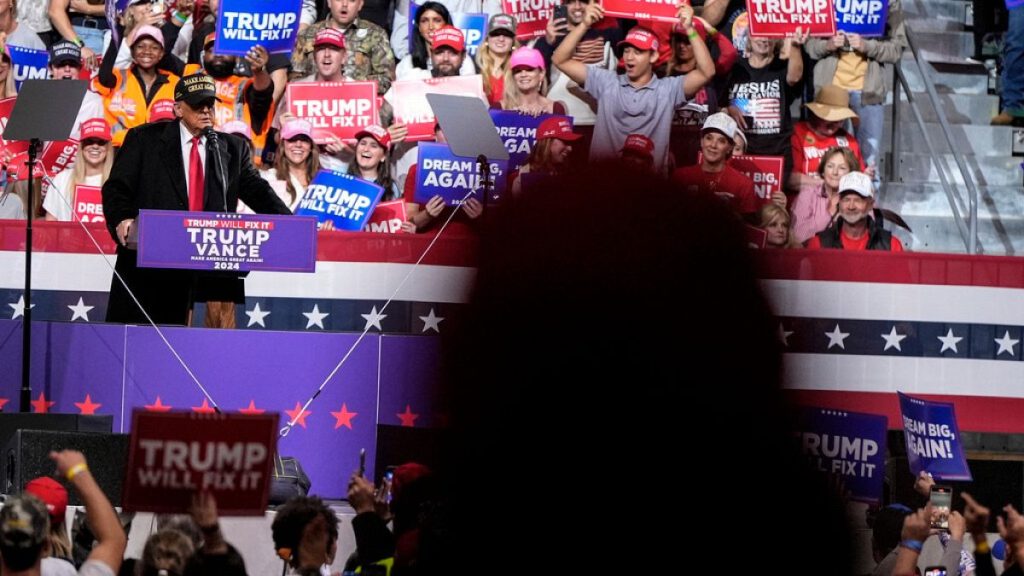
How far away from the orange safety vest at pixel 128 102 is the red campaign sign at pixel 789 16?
14.1 feet

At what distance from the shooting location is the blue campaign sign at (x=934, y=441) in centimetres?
785

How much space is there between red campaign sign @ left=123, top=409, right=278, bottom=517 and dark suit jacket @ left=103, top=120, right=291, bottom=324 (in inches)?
205

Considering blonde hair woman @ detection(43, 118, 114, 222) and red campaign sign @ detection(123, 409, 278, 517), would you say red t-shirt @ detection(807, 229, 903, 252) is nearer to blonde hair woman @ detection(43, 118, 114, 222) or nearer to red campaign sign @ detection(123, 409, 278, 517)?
blonde hair woman @ detection(43, 118, 114, 222)

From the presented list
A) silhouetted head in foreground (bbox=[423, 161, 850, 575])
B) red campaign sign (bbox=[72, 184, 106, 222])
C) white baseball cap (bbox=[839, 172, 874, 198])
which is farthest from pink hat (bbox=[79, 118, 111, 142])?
silhouetted head in foreground (bbox=[423, 161, 850, 575])

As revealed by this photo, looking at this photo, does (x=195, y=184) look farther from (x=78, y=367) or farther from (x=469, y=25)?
(x=469, y=25)

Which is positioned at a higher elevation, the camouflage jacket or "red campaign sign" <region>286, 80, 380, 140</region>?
the camouflage jacket

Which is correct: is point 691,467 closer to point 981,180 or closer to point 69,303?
point 69,303

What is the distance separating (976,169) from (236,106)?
581 centimetres

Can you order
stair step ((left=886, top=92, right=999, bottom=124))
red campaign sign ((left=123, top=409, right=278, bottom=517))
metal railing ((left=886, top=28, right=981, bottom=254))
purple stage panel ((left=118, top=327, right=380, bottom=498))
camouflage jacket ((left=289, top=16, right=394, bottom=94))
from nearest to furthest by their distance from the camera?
red campaign sign ((left=123, top=409, right=278, bottom=517))
purple stage panel ((left=118, top=327, right=380, bottom=498))
metal railing ((left=886, top=28, right=981, bottom=254))
camouflage jacket ((left=289, top=16, right=394, bottom=94))
stair step ((left=886, top=92, right=999, bottom=124))

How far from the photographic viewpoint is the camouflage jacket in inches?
475

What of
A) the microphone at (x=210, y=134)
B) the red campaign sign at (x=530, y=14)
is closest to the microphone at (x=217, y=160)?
the microphone at (x=210, y=134)

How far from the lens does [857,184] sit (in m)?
10.4

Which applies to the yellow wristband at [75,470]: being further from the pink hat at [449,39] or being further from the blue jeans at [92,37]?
the blue jeans at [92,37]

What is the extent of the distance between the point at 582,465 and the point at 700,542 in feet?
0.29
